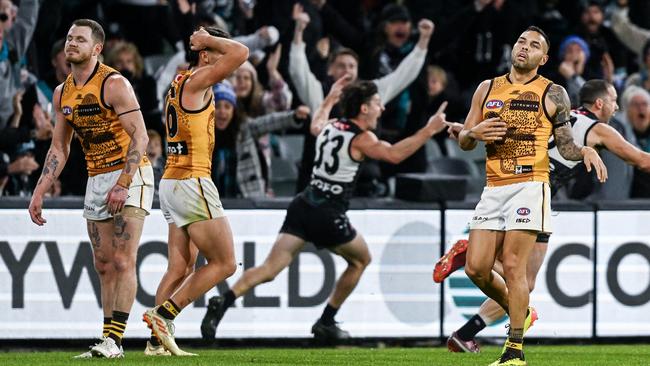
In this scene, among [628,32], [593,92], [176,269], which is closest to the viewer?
[176,269]

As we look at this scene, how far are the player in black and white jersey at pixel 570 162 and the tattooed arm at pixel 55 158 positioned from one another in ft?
10.3

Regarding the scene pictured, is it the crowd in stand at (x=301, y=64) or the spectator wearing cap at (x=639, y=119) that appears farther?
the spectator wearing cap at (x=639, y=119)

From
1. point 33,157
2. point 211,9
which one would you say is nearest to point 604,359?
point 33,157

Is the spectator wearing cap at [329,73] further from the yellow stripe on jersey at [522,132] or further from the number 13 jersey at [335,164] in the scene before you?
the yellow stripe on jersey at [522,132]

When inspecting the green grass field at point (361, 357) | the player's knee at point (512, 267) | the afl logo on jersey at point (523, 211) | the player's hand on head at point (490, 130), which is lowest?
the green grass field at point (361, 357)

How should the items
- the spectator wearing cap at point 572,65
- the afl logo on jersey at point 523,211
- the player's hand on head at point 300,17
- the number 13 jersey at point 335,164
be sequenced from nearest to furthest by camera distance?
the afl logo on jersey at point 523,211
the number 13 jersey at point 335,164
the player's hand on head at point 300,17
the spectator wearing cap at point 572,65

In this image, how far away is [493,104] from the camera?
407 inches

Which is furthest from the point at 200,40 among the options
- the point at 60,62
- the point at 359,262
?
the point at 60,62

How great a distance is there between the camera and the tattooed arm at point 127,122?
1035cm

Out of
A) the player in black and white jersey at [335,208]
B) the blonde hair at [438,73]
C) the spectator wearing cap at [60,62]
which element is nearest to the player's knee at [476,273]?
the player in black and white jersey at [335,208]

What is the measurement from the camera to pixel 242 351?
1251 cm

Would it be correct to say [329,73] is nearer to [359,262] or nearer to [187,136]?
[359,262]

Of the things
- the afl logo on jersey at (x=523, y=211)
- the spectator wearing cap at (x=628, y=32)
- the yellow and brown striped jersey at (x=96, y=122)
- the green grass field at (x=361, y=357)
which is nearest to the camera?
the afl logo on jersey at (x=523, y=211)

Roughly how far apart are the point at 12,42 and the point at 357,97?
12.8 feet
